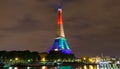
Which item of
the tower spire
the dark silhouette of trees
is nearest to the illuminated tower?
the tower spire

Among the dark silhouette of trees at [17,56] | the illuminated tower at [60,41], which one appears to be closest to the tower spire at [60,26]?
the illuminated tower at [60,41]

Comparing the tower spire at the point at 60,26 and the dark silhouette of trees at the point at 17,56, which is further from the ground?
the tower spire at the point at 60,26

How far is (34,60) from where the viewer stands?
87750 millimetres

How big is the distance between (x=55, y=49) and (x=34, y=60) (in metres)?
20.7

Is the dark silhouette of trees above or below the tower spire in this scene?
below

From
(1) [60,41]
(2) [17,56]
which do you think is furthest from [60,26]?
(2) [17,56]

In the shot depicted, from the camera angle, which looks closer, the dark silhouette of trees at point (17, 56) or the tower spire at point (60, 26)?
the dark silhouette of trees at point (17, 56)

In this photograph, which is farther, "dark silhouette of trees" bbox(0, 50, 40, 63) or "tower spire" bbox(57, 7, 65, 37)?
"tower spire" bbox(57, 7, 65, 37)

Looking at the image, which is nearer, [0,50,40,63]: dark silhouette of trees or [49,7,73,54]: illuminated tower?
[0,50,40,63]: dark silhouette of trees

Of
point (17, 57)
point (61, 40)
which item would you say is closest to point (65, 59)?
point (61, 40)

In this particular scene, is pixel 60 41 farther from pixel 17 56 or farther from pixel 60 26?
pixel 17 56

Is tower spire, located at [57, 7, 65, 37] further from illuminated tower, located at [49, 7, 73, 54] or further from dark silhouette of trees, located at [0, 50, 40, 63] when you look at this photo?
dark silhouette of trees, located at [0, 50, 40, 63]

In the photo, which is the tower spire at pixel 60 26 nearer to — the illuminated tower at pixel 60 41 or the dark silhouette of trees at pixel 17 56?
the illuminated tower at pixel 60 41

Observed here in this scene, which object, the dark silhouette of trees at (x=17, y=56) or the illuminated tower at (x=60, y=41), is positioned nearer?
the dark silhouette of trees at (x=17, y=56)
